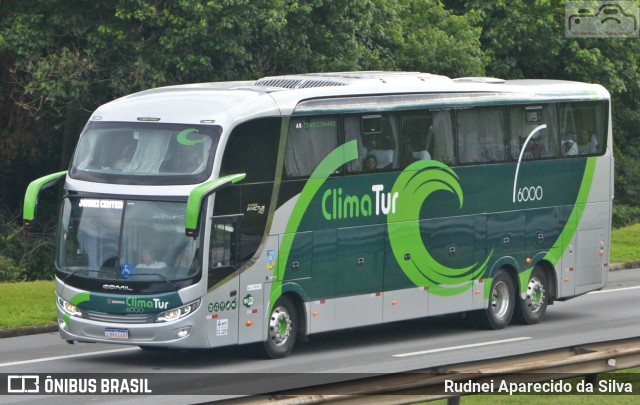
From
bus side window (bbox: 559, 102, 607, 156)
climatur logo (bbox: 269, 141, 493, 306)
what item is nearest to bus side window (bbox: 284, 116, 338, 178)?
climatur logo (bbox: 269, 141, 493, 306)

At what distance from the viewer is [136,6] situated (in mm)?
27656

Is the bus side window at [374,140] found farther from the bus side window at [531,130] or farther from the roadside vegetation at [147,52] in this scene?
the roadside vegetation at [147,52]

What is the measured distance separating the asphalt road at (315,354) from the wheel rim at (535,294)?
13.7 inches

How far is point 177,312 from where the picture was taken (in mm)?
16672

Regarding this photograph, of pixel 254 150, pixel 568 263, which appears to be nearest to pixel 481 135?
pixel 568 263

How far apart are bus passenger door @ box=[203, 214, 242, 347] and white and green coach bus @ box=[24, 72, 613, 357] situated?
0.02 meters

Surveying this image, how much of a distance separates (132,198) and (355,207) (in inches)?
137

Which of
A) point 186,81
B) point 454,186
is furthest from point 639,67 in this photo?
point 454,186

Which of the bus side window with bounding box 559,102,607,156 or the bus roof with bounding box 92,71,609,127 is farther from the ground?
the bus roof with bounding box 92,71,609,127

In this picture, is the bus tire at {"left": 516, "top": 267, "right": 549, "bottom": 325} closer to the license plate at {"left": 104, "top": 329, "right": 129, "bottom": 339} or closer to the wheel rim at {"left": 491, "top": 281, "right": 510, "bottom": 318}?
the wheel rim at {"left": 491, "top": 281, "right": 510, "bottom": 318}

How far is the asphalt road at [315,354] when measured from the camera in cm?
1568

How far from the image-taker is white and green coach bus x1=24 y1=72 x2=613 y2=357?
16.8 meters

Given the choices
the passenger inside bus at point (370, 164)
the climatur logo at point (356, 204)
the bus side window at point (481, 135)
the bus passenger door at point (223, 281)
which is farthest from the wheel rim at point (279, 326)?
the bus side window at point (481, 135)

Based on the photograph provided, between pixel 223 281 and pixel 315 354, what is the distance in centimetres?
216
